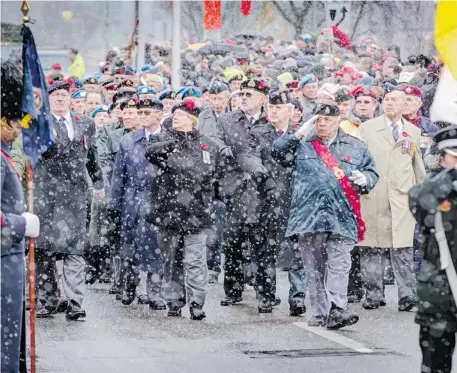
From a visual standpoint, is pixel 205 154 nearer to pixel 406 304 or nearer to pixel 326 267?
pixel 326 267

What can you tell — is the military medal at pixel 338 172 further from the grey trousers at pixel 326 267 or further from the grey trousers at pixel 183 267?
the grey trousers at pixel 183 267

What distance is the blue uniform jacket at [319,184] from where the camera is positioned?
11.8 meters

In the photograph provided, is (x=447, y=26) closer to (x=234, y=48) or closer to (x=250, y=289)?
(x=250, y=289)

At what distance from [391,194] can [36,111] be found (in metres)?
6.44

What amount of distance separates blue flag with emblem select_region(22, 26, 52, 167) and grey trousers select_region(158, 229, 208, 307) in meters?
4.49

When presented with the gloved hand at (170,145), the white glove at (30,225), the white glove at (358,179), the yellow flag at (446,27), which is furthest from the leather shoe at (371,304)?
the white glove at (30,225)

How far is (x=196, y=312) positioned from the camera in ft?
40.4

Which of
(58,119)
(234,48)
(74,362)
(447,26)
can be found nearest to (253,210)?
(58,119)

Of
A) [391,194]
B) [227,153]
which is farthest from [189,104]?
[391,194]

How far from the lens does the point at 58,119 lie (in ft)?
41.0

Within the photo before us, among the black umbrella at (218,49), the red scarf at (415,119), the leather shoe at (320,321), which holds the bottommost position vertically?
the leather shoe at (320,321)

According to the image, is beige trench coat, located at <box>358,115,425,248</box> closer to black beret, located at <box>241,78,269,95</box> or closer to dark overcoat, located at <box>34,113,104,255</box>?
black beret, located at <box>241,78,269,95</box>

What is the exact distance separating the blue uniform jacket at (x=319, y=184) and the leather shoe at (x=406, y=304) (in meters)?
1.47

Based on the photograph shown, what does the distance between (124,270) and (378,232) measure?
257 centimetres
